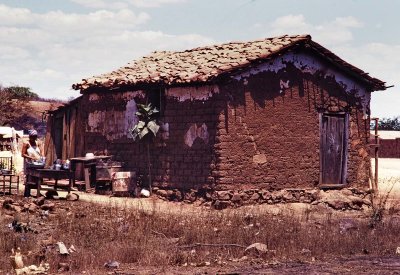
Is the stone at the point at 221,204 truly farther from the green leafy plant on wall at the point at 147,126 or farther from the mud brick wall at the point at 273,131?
the green leafy plant on wall at the point at 147,126

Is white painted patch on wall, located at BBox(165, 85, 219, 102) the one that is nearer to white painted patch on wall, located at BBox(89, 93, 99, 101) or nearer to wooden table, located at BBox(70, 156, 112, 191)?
wooden table, located at BBox(70, 156, 112, 191)

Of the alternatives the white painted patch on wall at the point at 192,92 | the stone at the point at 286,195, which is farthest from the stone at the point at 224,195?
the white painted patch on wall at the point at 192,92

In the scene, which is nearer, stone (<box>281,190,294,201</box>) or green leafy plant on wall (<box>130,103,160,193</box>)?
stone (<box>281,190,294,201</box>)

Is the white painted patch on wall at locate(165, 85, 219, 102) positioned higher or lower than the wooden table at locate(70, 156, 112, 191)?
higher

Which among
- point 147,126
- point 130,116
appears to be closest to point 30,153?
point 147,126

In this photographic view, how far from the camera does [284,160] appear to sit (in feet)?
45.7

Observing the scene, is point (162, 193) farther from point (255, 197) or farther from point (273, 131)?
point (273, 131)

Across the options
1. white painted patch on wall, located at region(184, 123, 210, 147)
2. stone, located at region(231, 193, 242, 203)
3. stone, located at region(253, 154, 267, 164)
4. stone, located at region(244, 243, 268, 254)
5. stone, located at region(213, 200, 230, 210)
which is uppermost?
white painted patch on wall, located at region(184, 123, 210, 147)

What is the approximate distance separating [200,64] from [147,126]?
2.07 meters

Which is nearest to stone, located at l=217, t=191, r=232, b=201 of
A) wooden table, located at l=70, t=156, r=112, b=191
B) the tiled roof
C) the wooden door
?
the tiled roof

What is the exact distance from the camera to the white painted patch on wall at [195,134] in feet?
44.4

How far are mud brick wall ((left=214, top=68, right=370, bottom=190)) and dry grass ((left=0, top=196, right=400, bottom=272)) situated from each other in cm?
298

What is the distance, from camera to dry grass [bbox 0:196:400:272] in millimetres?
7195

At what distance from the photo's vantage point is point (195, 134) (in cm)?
1380
